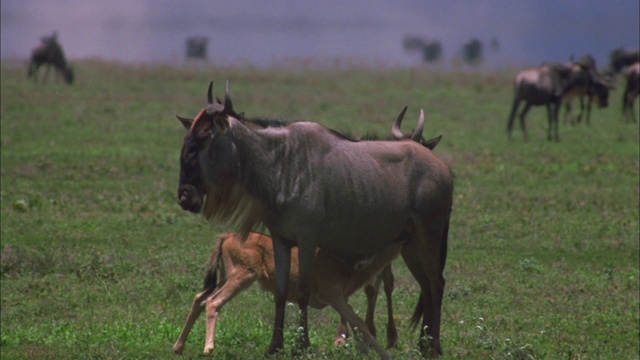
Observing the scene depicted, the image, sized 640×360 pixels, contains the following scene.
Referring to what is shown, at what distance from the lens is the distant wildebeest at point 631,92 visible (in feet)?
90.8

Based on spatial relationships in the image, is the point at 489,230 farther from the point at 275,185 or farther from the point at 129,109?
the point at 129,109

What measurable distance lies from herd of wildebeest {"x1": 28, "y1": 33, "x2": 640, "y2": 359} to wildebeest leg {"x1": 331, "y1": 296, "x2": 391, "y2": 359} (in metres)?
0.01

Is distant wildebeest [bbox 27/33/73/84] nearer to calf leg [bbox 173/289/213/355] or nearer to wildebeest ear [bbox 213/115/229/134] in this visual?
calf leg [bbox 173/289/213/355]

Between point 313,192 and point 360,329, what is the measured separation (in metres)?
1.11

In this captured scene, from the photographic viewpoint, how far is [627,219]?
15.2 metres

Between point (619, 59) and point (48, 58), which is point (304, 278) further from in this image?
point (619, 59)

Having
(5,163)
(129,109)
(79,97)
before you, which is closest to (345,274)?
(5,163)

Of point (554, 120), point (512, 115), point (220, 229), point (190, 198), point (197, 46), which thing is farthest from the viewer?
point (197, 46)

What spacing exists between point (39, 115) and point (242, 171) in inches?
689

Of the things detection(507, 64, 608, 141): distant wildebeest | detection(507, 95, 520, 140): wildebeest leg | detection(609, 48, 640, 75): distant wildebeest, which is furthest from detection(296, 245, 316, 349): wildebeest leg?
detection(609, 48, 640, 75): distant wildebeest

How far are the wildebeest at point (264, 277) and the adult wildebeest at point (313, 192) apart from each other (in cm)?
18

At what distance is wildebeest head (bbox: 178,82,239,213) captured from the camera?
27.4 feet

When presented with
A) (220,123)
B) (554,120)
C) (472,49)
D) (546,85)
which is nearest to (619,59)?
(546,85)

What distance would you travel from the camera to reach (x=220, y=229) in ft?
29.2
